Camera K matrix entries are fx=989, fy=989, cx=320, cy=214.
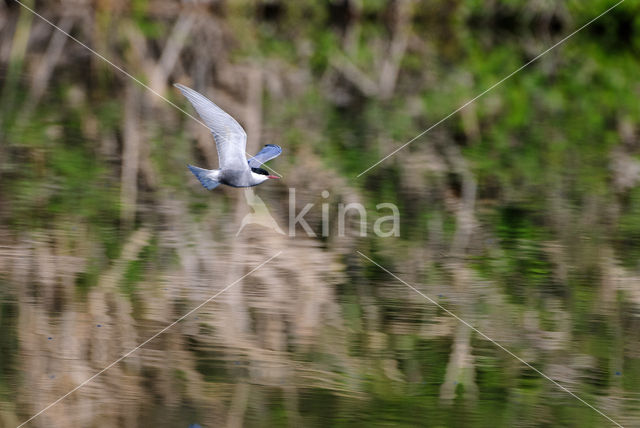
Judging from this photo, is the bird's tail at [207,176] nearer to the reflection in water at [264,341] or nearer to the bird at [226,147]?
the bird at [226,147]

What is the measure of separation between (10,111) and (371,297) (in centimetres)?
498

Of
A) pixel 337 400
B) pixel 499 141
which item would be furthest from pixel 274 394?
pixel 499 141

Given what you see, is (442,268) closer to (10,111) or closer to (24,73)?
(10,111)

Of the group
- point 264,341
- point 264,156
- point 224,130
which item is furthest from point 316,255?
point 264,341

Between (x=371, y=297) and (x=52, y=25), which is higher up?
(x=52, y=25)

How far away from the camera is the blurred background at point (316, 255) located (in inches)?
162

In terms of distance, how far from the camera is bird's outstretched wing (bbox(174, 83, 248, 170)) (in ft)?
16.1

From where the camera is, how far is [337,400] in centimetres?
407

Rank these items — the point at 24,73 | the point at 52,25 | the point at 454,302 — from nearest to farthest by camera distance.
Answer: the point at 454,302, the point at 24,73, the point at 52,25

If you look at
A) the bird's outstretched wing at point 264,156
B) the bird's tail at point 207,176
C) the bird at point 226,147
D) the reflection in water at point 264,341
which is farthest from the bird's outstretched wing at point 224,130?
the reflection in water at point 264,341

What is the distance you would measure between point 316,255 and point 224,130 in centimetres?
112

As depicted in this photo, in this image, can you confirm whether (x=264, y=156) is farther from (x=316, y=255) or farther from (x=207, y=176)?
(x=316, y=255)

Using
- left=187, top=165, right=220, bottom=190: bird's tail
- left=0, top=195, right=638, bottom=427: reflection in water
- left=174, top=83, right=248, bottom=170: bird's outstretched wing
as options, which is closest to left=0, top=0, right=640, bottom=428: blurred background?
left=0, top=195, right=638, bottom=427: reflection in water

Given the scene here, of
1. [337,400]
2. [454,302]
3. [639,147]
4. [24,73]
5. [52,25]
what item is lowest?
[337,400]
